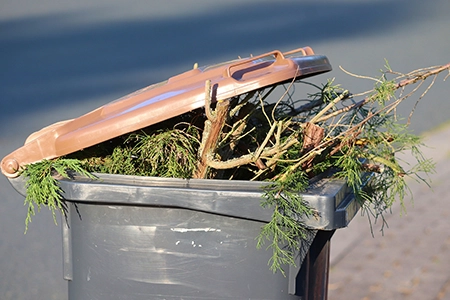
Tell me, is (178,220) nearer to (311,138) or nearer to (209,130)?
(209,130)

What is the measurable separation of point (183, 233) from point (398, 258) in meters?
2.98

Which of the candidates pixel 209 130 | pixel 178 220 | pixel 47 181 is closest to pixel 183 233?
pixel 178 220

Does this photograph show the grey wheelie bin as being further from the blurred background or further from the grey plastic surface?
the blurred background

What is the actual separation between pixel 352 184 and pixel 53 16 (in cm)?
1111

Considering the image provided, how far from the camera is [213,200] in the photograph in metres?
1.99

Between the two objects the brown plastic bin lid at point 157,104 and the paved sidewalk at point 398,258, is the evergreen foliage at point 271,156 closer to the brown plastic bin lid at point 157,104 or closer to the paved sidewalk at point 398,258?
the brown plastic bin lid at point 157,104

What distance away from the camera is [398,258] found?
4664 mm

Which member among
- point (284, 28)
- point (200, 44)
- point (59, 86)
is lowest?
point (59, 86)

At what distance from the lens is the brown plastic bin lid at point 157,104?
6.73 ft

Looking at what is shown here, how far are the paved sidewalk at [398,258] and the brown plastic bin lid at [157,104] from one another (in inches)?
93.4

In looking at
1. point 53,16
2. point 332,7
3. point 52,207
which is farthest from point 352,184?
point 332,7

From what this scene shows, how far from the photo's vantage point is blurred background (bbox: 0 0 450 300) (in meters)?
5.16

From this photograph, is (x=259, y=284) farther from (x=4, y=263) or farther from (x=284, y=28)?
(x=284, y=28)

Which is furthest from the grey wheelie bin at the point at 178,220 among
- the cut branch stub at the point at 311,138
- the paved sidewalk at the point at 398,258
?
the paved sidewalk at the point at 398,258
